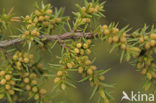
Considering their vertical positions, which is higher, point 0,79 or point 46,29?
point 46,29

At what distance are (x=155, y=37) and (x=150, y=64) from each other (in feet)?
0.37

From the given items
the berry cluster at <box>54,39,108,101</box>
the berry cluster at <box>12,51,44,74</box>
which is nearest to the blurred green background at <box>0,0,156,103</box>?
the berry cluster at <box>12,51,44,74</box>

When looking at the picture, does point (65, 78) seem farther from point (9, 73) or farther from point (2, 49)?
point (2, 49)

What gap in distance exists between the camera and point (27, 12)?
2.79 m

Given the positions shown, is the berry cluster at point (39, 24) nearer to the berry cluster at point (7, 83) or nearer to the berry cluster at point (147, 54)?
the berry cluster at point (7, 83)

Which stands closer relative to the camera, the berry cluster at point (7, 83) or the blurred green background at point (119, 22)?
the berry cluster at point (7, 83)

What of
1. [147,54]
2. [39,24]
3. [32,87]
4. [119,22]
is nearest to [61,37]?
[39,24]

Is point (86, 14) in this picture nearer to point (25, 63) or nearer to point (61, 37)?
point (61, 37)

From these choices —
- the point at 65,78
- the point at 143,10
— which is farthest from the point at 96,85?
the point at 143,10

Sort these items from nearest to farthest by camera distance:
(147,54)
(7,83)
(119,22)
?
(147,54), (7,83), (119,22)

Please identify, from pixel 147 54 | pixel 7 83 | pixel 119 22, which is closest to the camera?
pixel 147 54

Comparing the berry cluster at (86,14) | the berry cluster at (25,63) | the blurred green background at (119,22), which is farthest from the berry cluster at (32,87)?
the blurred green background at (119,22)

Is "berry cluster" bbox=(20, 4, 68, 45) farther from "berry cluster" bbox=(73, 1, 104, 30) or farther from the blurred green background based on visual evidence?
the blurred green background

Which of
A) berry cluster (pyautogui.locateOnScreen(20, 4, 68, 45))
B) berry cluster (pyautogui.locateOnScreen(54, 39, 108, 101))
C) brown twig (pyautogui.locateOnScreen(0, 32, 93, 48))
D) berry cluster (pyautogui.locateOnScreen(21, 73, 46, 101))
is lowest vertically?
berry cluster (pyautogui.locateOnScreen(21, 73, 46, 101))
